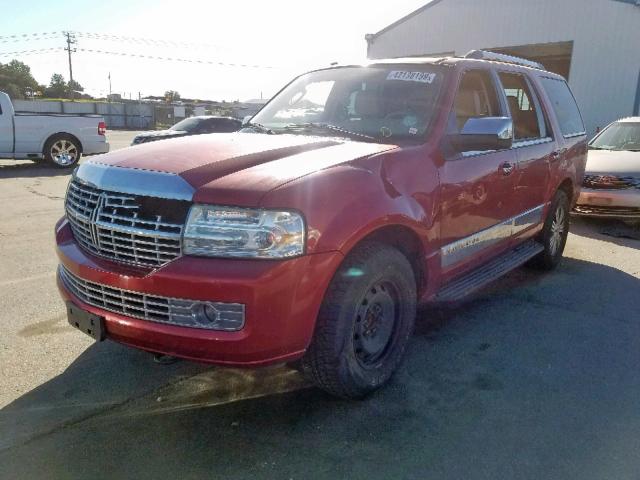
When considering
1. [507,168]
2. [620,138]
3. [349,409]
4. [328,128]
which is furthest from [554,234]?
[620,138]

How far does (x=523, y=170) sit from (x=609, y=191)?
4.18 metres

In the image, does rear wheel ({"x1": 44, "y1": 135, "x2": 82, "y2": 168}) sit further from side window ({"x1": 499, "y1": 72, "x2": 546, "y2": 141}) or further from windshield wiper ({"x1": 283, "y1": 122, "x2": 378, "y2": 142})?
side window ({"x1": 499, "y1": 72, "x2": 546, "y2": 141})

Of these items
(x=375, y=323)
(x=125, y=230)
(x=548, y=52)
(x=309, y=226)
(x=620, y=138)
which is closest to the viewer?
(x=309, y=226)

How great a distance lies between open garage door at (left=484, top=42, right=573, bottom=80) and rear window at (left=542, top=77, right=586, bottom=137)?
44.9 ft

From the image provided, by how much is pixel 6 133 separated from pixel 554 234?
12357mm

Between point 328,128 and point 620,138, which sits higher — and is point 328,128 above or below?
above

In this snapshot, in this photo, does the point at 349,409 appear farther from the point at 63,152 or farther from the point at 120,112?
the point at 120,112

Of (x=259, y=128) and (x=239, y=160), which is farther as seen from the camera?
(x=259, y=128)

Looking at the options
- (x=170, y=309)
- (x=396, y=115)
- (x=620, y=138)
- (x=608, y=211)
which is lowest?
(x=608, y=211)

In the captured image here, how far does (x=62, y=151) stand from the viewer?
535 inches

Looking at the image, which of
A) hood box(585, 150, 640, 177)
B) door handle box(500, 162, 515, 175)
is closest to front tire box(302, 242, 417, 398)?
door handle box(500, 162, 515, 175)

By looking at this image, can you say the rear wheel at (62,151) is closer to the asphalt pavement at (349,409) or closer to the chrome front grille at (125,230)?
the asphalt pavement at (349,409)

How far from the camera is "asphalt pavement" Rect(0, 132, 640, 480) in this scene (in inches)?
95.8

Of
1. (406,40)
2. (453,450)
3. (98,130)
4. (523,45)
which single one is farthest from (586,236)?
(406,40)
